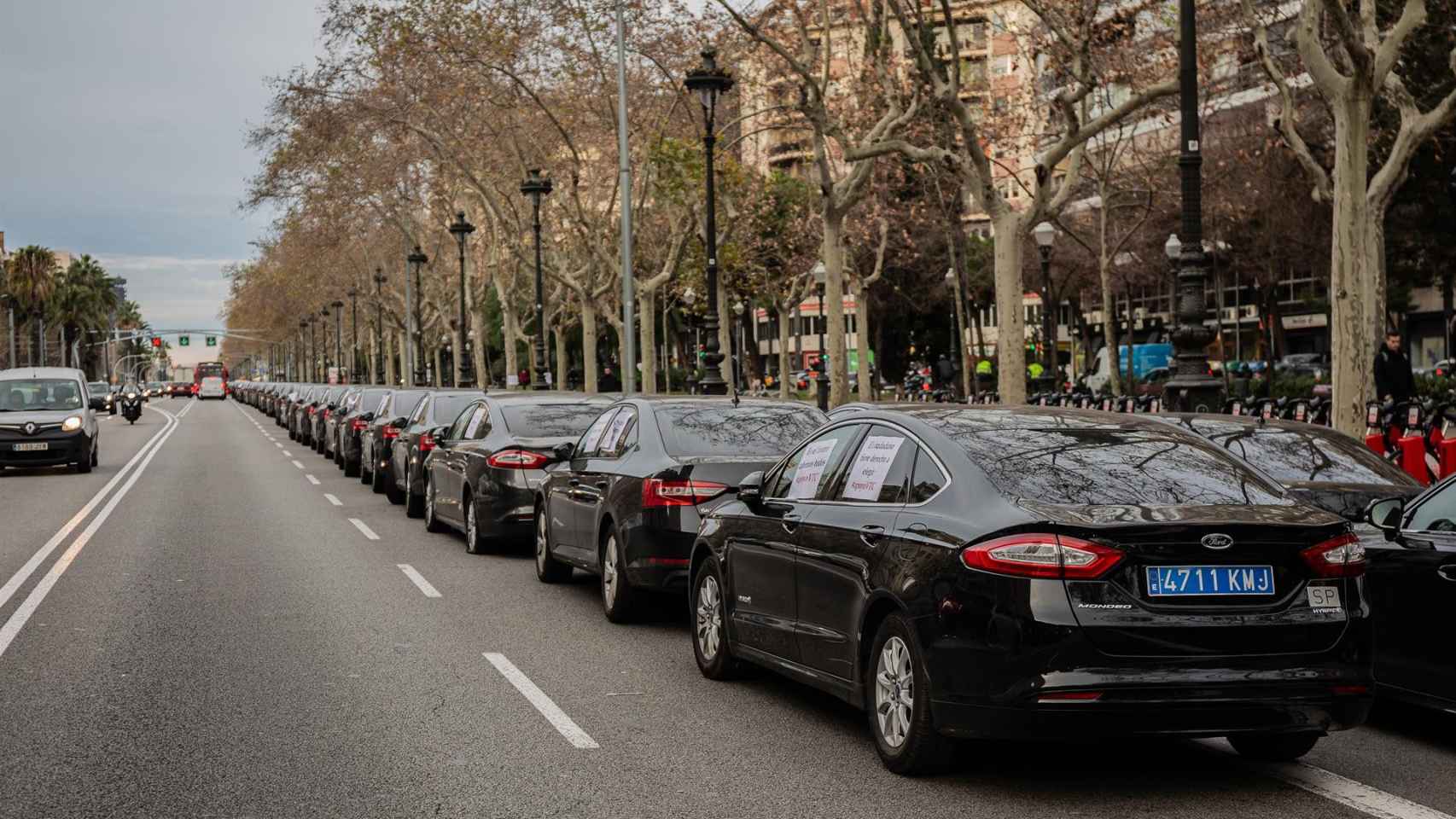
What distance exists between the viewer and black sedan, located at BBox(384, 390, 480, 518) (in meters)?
20.2

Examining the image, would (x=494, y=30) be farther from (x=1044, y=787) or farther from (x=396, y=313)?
(x=396, y=313)

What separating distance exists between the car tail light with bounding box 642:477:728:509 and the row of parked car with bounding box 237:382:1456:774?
4.52ft

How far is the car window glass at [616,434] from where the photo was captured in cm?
1201

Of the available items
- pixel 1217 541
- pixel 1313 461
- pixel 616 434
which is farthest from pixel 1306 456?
pixel 616 434

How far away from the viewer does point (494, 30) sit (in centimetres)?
3978

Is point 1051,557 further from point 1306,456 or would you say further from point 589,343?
point 589,343

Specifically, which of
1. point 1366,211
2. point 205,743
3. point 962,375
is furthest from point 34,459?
point 962,375

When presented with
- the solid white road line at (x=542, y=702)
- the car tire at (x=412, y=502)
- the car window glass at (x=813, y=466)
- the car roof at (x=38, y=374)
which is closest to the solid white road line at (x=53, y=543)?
the car roof at (x=38, y=374)

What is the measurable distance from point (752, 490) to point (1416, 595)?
3.14m

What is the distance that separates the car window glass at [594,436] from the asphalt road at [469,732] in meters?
1.12

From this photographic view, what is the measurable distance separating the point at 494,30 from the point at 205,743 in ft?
112

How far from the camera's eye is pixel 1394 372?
2228 cm

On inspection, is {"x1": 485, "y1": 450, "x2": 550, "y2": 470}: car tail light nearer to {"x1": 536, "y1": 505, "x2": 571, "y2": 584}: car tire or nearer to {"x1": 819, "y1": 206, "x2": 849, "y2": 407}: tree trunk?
{"x1": 536, "y1": 505, "x2": 571, "y2": 584}: car tire

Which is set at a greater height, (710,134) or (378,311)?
(378,311)
